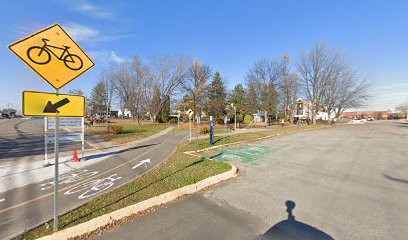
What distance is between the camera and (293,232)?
345 cm

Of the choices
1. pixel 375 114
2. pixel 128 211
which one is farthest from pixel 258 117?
pixel 375 114

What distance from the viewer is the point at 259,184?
19.3 ft

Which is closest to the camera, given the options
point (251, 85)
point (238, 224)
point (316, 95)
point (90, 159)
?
point (238, 224)

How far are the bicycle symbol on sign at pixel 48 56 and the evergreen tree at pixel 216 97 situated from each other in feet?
123

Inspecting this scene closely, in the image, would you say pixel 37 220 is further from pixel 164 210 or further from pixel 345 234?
pixel 345 234

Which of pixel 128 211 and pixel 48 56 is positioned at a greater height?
pixel 48 56

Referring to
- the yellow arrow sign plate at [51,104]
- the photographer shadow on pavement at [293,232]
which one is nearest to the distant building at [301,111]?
the photographer shadow on pavement at [293,232]

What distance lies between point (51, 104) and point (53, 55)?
0.81 meters

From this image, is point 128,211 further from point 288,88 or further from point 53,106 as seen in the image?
point 288,88

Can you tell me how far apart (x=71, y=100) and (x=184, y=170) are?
15.2ft

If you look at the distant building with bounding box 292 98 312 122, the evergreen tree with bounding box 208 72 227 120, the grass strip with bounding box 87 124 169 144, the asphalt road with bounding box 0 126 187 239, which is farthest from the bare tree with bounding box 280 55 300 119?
the asphalt road with bounding box 0 126 187 239

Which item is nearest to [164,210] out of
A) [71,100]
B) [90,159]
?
[71,100]

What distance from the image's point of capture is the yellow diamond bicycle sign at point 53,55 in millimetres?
A: 2947

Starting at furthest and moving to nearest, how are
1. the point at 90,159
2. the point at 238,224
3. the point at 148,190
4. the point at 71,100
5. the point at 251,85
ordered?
the point at 251,85 < the point at 90,159 < the point at 148,190 < the point at 238,224 < the point at 71,100
